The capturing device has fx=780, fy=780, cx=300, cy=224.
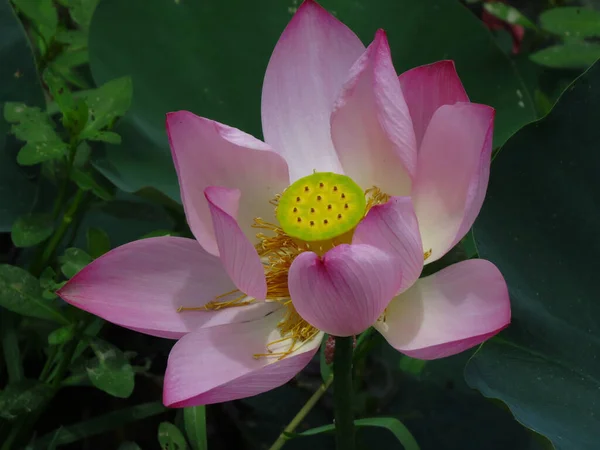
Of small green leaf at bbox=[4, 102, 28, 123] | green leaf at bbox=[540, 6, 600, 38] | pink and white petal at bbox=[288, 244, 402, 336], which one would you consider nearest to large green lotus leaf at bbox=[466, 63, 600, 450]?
pink and white petal at bbox=[288, 244, 402, 336]

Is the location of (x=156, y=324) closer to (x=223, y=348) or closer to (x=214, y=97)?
(x=223, y=348)

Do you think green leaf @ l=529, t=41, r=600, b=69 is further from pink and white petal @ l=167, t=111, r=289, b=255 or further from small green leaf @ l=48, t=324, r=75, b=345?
small green leaf @ l=48, t=324, r=75, b=345

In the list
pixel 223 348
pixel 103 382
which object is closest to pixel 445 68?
pixel 223 348

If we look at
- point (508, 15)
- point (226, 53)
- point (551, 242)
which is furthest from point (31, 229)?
point (508, 15)

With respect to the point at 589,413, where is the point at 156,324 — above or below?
above

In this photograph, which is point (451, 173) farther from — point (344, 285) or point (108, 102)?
point (108, 102)

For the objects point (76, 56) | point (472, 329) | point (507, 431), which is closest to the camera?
point (472, 329)
